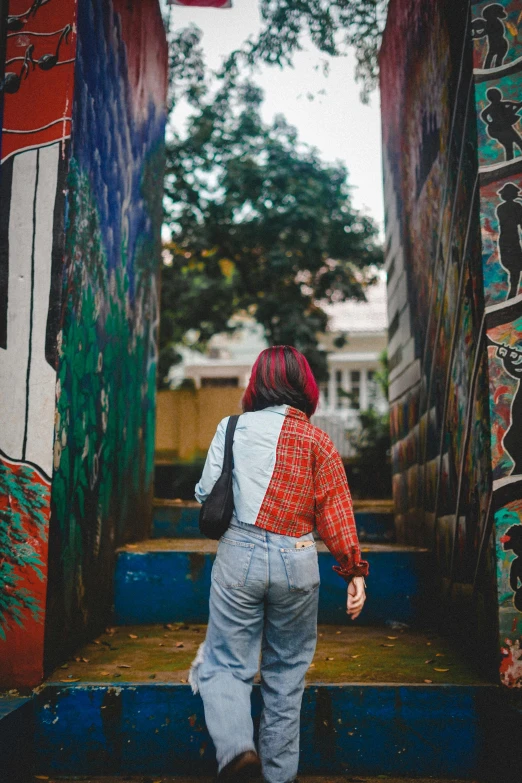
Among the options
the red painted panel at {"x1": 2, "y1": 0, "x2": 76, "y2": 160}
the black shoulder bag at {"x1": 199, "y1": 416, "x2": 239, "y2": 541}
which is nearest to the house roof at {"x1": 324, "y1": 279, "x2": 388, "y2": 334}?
the red painted panel at {"x1": 2, "y1": 0, "x2": 76, "y2": 160}

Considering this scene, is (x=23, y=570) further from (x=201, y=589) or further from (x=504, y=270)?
(x=504, y=270)

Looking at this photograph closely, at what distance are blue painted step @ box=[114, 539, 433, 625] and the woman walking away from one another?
4.49ft

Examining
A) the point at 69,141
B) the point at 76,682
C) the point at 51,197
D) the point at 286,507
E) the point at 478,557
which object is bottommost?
the point at 76,682

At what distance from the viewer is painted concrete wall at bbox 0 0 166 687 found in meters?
2.85

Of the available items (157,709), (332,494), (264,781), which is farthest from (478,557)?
(157,709)

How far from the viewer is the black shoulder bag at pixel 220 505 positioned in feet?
8.02

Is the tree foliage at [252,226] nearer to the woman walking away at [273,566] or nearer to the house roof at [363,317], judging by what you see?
the woman walking away at [273,566]

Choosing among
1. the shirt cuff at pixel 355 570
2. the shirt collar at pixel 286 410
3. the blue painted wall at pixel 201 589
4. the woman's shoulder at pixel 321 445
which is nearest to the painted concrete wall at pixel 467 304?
the blue painted wall at pixel 201 589

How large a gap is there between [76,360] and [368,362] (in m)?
19.7

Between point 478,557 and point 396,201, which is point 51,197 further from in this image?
point 396,201

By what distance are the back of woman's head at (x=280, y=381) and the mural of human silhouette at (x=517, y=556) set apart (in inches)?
43.1

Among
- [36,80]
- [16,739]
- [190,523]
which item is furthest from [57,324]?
[190,523]

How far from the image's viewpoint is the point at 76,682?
2816mm

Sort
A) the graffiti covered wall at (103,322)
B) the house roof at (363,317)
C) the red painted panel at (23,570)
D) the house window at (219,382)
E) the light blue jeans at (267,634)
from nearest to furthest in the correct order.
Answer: the light blue jeans at (267,634) < the red painted panel at (23,570) < the graffiti covered wall at (103,322) < the house window at (219,382) < the house roof at (363,317)
